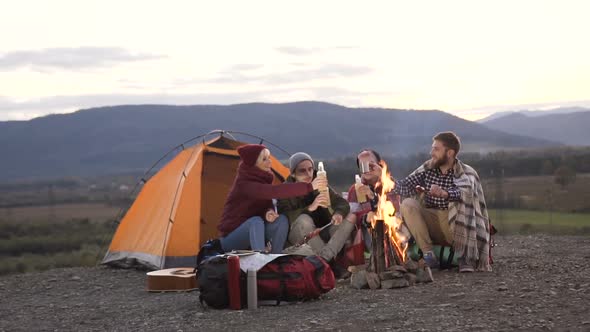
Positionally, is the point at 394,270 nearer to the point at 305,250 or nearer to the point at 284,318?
the point at 305,250

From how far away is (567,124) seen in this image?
19788cm

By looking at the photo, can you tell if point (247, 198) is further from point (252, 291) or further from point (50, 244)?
point (50, 244)

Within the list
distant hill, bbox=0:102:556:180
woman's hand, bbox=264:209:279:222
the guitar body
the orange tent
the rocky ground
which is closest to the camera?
the rocky ground

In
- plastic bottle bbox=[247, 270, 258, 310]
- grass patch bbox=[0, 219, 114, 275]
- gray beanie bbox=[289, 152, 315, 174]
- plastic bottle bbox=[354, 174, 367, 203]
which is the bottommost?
grass patch bbox=[0, 219, 114, 275]

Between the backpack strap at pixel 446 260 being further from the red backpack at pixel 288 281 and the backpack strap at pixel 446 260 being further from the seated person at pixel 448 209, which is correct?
the red backpack at pixel 288 281

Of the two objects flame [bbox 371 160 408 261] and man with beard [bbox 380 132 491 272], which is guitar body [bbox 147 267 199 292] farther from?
man with beard [bbox 380 132 491 272]

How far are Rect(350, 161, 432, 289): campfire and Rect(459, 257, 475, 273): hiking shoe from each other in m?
0.60

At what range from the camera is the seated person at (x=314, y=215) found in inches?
338

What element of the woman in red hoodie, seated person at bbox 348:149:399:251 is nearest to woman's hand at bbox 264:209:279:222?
the woman in red hoodie

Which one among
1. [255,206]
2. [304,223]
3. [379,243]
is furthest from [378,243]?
[255,206]

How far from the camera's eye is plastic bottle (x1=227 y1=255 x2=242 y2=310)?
7.27 m

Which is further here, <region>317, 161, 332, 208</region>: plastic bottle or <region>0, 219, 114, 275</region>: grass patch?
<region>0, 219, 114, 275</region>: grass patch

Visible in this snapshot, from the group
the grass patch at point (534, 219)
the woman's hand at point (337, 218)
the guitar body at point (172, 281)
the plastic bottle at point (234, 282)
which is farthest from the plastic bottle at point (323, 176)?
the grass patch at point (534, 219)

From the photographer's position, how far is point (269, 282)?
7.41 metres
